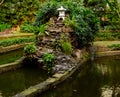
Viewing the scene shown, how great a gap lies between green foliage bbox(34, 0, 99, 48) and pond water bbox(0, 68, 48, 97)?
4159 millimetres

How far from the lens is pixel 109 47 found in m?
25.5

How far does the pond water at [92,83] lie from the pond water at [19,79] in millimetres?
1374

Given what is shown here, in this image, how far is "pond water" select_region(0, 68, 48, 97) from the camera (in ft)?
51.1

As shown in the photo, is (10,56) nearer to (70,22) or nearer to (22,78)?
(70,22)

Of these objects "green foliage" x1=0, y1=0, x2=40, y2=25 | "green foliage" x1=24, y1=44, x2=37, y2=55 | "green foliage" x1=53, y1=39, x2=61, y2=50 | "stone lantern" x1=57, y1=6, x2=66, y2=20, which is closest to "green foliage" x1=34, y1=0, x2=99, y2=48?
"stone lantern" x1=57, y1=6, x2=66, y2=20

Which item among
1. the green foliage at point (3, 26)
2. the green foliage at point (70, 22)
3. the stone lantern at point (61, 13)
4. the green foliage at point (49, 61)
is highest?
the stone lantern at point (61, 13)

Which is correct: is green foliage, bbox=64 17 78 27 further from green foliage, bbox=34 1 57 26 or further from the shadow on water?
the shadow on water

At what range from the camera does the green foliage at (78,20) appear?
2180cm

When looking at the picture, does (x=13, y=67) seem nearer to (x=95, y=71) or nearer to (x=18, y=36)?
(x=95, y=71)

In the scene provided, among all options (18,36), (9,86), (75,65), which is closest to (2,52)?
(18,36)

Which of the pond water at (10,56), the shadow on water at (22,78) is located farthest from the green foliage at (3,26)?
the shadow on water at (22,78)

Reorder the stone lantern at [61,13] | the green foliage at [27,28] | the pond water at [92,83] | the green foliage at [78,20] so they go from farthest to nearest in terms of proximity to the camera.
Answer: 1. the green foliage at [27,28]
2. the green foliage at [78,20]
3. the stone lantern at [61,13]
4. the pond water at [92,83]

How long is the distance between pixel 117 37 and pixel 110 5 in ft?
11.7

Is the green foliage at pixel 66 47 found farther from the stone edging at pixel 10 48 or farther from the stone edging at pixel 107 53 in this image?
the stone edging at pixel 10 48
